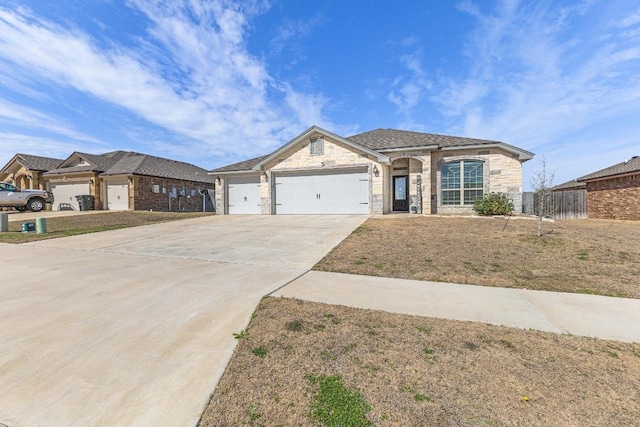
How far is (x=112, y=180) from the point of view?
73.8 ft

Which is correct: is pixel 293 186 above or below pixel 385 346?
above

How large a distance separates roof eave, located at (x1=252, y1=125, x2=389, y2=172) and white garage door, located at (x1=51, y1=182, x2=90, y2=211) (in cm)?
1610

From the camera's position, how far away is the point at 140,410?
87.2 inches

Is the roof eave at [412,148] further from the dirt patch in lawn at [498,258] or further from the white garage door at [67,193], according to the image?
the white garage door at [67,193]

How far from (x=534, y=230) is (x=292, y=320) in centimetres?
982

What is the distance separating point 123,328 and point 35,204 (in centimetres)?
2519

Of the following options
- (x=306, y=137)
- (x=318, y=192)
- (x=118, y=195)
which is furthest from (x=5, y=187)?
(x=318, y=192)

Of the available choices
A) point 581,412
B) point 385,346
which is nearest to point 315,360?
point 385,346

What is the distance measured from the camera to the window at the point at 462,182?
15289 millimetres

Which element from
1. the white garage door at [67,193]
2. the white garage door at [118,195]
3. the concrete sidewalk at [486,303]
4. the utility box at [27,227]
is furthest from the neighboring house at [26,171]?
the concrete sidewalk at [486,303]

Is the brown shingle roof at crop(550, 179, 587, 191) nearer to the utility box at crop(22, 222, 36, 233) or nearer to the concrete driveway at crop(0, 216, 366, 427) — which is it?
the concrete driveway at crop(0, 216, 366, 427)

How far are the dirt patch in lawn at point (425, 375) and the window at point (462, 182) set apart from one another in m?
13.4

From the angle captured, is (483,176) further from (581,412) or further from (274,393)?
(274,393)

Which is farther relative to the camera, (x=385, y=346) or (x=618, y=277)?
(x=618, y=277)
